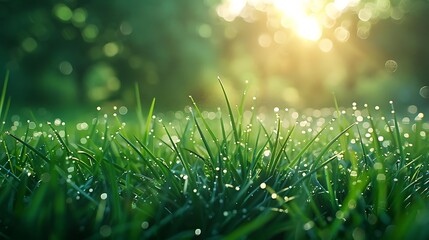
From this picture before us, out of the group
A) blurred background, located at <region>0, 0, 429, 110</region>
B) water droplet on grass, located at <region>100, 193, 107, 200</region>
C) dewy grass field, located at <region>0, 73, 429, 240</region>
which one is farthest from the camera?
blurred background, located at <region>0, 0, 429, 110</region>

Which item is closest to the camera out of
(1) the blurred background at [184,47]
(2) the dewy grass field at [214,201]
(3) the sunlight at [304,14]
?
(2) the dewy grass field at [214,201]

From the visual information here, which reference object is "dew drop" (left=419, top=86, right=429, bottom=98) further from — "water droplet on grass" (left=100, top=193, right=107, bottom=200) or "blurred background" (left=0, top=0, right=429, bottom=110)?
"water droplet on grass" (left=100, top=193, right=107, bottom=200)

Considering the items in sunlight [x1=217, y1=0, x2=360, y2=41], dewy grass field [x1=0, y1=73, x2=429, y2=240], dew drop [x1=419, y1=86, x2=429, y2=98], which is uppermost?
sunlight [x1=217, y1=0, x2=360, y2=41]

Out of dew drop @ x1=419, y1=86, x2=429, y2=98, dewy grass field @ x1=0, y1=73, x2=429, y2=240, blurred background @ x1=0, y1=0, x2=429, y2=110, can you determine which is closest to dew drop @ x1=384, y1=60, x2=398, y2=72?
blurred background @ x1=0, y1=0, x2=429, y2=110

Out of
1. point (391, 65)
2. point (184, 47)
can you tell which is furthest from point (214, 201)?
point (391, 65)

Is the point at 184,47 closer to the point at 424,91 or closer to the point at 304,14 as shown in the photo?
the point at 304,14

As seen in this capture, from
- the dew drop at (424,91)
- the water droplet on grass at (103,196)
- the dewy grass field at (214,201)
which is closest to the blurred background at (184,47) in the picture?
the dew drop at (424,91)

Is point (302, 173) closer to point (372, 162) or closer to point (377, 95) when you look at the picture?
point (372, 162)

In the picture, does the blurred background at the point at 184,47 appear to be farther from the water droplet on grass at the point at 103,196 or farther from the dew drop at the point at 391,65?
the water droplet on grass at the point at 103,196
